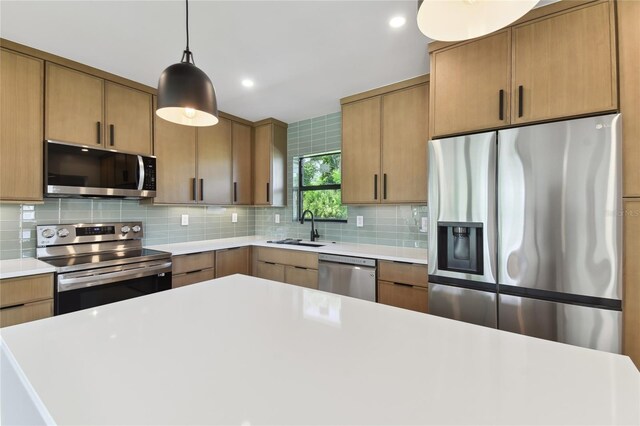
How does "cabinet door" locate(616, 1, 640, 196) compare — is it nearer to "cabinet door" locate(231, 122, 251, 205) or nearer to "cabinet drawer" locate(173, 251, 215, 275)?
"cabinet drawer" locate(173, 251, 215, 275)

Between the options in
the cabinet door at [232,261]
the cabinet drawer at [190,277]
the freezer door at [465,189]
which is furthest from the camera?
the cabinet door at [232,261]

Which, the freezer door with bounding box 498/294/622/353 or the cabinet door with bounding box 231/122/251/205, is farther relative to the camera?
the cabinet door with bounding box 231/122/251/205

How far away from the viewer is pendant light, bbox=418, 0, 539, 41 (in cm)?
91

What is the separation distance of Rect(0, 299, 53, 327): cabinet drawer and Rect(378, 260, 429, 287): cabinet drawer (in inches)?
91.8

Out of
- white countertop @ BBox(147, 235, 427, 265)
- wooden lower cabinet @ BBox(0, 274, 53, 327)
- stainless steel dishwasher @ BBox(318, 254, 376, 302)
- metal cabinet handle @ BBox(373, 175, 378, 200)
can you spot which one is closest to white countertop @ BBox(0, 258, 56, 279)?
wooden lower cabinet @ BBox(0, 274, 53, 327)

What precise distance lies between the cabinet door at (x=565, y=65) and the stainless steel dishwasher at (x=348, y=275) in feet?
4.93

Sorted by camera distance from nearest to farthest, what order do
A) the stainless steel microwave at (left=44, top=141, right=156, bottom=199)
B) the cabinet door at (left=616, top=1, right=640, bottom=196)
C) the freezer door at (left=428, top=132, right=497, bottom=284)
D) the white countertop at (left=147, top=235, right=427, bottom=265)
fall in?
the cabinet door at (left=616, top=1, right=640, bottom=196) < the freezer door at (left=428, top=132, right=497, bottom=284) < the stainless steel microwave at (left=44, top=141, right=156, bottom=199) < the white countertop at (left=147, top=235, right=427, bottom=265)

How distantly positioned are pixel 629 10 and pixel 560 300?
151cm

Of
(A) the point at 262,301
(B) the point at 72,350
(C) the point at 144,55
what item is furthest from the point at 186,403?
(C) the point at 144,55

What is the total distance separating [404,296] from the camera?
2352 mm

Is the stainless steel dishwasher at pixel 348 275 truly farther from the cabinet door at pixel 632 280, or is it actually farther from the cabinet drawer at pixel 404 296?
the cabinet door at pixel 632 280

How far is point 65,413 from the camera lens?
1.79 feet

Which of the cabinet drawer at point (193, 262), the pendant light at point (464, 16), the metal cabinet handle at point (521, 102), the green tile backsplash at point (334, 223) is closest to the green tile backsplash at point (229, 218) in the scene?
the green tile backsplash at point (334, 223)

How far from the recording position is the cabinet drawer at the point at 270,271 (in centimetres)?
314
